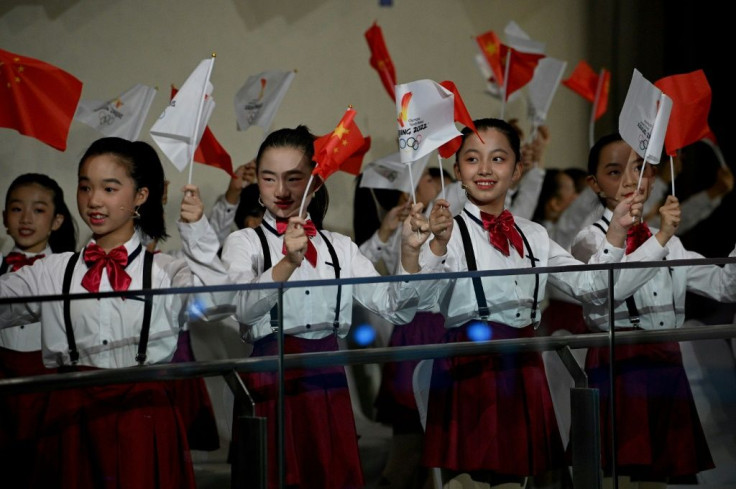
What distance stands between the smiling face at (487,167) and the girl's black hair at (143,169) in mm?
879

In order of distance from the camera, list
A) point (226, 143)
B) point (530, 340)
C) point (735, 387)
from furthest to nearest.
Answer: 1. point (226, 143)
2. point (735, 387)
3. point (530, 340)

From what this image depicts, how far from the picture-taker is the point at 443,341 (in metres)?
2.31

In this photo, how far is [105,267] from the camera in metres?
2.52

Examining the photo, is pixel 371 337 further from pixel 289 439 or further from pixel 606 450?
pixel 606 450

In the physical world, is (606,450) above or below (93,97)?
below

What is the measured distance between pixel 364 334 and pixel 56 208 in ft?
6.57

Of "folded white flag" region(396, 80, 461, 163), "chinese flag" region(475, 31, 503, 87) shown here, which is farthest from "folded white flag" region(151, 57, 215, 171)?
"chinese flag" region(475, 31, 503, 87)

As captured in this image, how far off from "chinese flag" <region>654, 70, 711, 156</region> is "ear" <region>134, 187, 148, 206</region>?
1601 mm

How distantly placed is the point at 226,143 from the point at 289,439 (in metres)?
3.19

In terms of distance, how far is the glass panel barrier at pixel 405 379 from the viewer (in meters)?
2.04

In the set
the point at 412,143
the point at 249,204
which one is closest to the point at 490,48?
the point at 249,204

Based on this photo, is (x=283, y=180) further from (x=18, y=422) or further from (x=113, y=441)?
(x=18, y=422)

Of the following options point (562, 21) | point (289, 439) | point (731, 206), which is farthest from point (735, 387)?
point (562, 21)

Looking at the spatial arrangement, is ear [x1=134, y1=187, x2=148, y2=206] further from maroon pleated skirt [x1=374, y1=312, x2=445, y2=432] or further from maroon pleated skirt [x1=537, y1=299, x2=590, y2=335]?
maroon pleated skirt [x1=537, y1=299, x2=590, y2=335]
